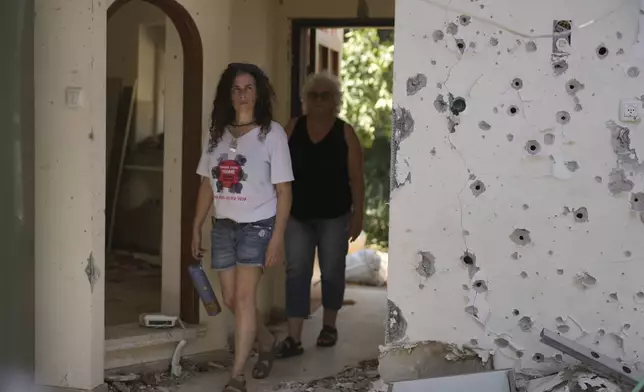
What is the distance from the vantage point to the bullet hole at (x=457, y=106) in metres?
2.71

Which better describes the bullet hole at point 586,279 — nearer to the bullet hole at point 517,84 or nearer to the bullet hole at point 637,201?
the bullet hole at point 637,201

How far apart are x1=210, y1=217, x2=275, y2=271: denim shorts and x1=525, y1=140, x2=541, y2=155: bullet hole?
1170 mm

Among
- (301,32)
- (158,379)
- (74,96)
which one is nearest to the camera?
(74,96)

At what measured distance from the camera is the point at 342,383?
3650 mm

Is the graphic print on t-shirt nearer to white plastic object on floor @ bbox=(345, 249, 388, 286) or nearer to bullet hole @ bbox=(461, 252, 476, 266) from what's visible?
bullet hole @ bbox=(461, 252, 476, 266)

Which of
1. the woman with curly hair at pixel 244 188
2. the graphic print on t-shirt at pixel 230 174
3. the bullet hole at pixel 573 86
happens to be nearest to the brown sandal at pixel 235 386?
the woman with curly hair at pixel 244 188

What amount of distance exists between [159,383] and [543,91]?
2.24 m

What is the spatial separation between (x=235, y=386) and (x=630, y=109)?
2043 mm

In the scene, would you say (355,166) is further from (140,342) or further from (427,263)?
(140,342)

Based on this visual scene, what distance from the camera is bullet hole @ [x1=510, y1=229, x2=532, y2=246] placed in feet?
8.87

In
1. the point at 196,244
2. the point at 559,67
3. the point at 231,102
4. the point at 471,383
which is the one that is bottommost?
the point at 471,383

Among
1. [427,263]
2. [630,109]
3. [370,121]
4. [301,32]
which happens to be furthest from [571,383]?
[370,121]

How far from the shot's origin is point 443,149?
107 inches
